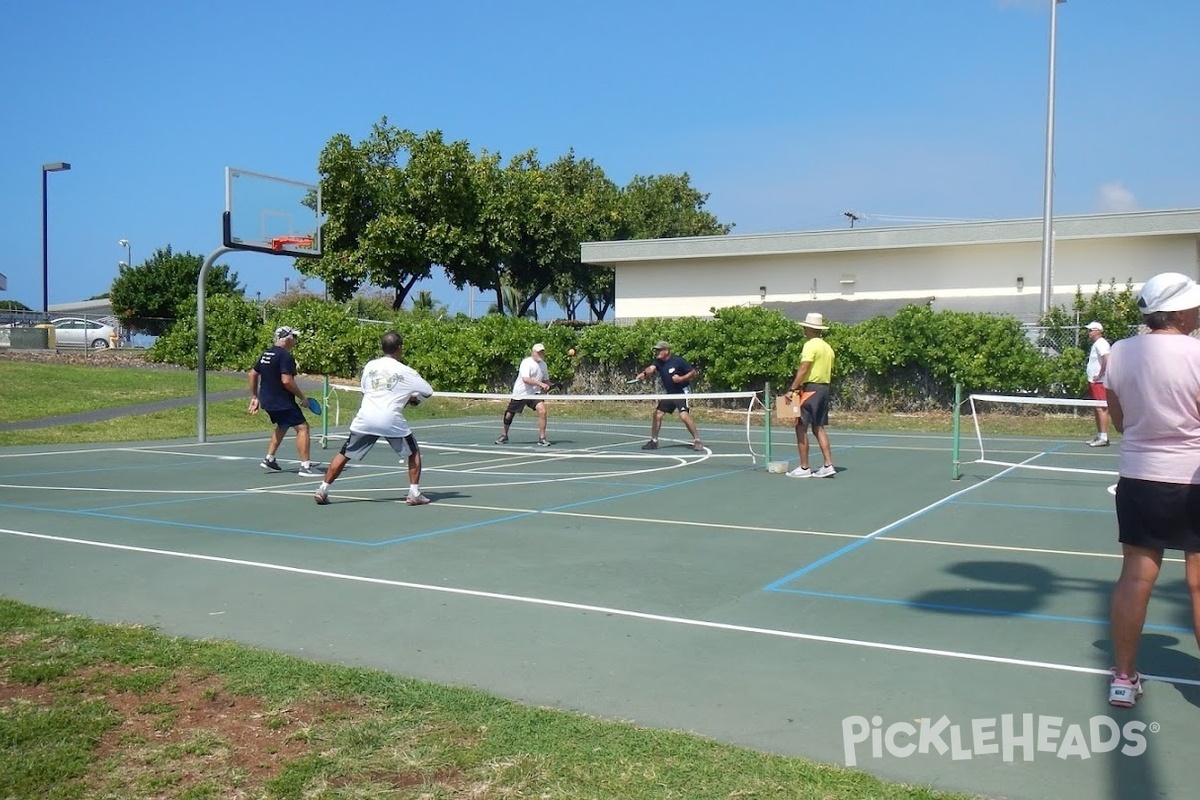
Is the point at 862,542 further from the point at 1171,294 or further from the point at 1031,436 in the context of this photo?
the point at 1031,436

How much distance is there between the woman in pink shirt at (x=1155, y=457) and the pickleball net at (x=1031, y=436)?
898 centimetres

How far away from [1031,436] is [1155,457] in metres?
18.2

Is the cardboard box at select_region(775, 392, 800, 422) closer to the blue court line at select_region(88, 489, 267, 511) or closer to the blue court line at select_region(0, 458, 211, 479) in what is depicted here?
the blue court line at select_region(88, 489, 267, 511)

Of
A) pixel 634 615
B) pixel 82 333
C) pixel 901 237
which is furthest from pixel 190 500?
pixel 82 333

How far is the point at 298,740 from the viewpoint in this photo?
4574 mm

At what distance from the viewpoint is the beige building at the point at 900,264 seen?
30.6 metres

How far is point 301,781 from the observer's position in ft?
13.6

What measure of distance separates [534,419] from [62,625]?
2071 centimetres

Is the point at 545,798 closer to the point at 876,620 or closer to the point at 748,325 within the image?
the point at 876,620

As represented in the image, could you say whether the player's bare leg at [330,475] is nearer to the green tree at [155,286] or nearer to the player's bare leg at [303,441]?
the player's bare leg at [303,441]

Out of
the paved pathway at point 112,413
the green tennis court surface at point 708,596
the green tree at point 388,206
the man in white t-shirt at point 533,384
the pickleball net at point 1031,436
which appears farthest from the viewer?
the green tree at point 388,206

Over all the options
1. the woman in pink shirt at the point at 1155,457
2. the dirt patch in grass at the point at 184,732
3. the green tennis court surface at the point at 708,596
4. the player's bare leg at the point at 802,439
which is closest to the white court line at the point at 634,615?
the green tennis court surface at the point at 708,596

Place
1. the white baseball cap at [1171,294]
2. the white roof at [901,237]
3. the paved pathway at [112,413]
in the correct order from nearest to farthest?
the white baseball cap at [1171,294]
the paved pathway at [112,413]
the white roof at [901,237]

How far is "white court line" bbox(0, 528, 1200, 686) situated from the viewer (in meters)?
5.69
